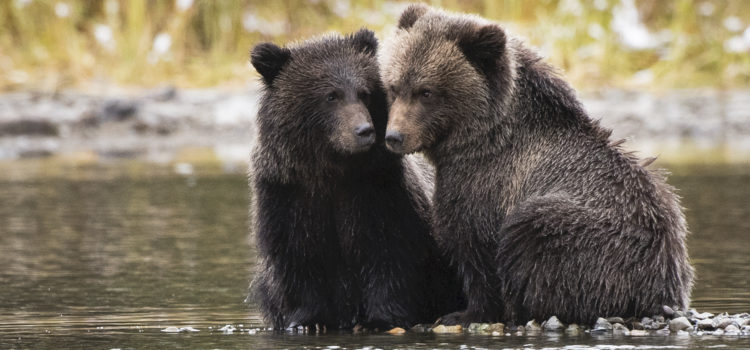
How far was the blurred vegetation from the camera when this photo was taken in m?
25.1

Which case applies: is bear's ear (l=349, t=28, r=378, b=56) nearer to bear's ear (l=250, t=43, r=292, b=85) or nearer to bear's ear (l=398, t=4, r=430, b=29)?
bear's ear (l=398, t=4, r=430, b=29)

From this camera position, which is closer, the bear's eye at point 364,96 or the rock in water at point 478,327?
the rock in water at point 478,327

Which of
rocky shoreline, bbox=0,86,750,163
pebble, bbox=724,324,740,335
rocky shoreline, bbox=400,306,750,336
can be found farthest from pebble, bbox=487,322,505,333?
rocky shoreline, bbox=0,86,750,163

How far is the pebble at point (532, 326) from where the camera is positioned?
23.7 feet

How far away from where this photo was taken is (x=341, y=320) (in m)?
7.68

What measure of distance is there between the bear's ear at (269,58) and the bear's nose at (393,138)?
850mm

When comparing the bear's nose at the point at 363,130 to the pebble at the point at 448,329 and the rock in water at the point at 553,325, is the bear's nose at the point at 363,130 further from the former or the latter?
the rock in water at the point at 553,325

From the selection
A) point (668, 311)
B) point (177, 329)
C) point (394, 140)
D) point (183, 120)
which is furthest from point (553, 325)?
point (183, 120)

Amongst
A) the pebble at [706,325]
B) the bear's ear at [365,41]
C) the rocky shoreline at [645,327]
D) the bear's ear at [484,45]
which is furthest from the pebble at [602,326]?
the bear's ear at [365,41]

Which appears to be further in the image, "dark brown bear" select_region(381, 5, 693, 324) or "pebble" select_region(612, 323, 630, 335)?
"dark brown bear" select_region(381, 5, 693, 324)

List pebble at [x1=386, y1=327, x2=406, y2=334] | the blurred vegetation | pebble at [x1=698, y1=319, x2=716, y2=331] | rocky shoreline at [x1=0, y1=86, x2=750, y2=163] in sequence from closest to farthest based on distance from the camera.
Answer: pebble at [x1=698, y1=319, x2=716, y2=331] < pebble at [x1=386, y1=327, x2=406, y2=334] < rocky shoreline at [x1=0, y1=86, x2=750, y2=163] < the blurred vegetation

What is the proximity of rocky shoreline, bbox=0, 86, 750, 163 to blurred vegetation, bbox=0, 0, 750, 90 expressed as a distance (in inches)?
37.7

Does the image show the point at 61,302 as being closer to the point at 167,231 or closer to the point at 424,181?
the point at 424,181

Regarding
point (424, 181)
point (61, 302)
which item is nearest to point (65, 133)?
point (61, 302)
